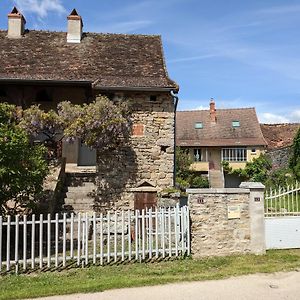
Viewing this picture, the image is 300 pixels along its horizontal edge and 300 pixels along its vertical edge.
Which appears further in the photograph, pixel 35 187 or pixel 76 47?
pixel 76 47

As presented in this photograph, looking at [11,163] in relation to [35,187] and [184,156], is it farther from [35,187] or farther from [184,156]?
[184,156]

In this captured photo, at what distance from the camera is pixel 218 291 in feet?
19.9

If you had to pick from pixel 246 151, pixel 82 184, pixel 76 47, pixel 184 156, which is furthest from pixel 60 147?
pixel 246 151

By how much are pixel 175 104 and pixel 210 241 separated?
633 centimetres

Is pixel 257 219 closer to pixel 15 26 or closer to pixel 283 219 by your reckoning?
pixel 283 219

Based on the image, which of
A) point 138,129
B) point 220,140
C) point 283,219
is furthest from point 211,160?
point 283,219

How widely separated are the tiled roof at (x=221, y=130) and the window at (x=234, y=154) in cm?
58

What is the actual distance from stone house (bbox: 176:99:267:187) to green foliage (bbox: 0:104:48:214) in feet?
83.2

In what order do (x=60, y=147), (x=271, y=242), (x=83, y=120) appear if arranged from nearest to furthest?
(x=271, y=242), (x=83, y=120), (x=60, y=147)

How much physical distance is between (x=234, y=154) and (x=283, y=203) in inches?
987

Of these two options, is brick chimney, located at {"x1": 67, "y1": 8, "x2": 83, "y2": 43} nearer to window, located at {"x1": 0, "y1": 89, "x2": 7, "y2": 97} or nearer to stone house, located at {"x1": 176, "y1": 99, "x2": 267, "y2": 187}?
window, located at {"x1": 0, "y1": 89, "x2": 7, "y2": 97}

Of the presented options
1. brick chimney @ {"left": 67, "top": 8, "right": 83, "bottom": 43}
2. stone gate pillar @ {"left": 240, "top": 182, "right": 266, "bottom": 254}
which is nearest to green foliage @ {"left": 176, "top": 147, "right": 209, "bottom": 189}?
brick chimney @ {"left": 67, "top": 8, "right": 83, "bottom": 43}

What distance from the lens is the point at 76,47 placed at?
52.0ft

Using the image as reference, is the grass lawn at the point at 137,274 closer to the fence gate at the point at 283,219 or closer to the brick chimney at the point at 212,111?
the fence gate at the point at 283,219
